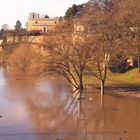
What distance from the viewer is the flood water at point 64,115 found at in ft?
72.4

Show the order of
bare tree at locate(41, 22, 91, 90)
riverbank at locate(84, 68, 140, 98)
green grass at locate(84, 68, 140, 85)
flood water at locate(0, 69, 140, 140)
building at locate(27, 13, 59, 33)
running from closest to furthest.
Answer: flood water at locate(0, 69, 140, 140) → riverbank at locate(84, 68, 140, 98) → bare tree at locate(41, 22, 91, 90) → green grass at locate(84, 68, 140, 85) → building at locate(27, 13, 59, 33)

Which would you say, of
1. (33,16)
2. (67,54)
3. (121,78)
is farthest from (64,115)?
(33,16)

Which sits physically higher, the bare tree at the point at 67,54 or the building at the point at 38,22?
the building at the point at 38,22

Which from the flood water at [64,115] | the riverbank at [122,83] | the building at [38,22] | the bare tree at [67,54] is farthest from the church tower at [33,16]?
the bare tree at [67,54]

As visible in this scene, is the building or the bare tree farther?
the building

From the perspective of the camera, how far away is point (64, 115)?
2753cm

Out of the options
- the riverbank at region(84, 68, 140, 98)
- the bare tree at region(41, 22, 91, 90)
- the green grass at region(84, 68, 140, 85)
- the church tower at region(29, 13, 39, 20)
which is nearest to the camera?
the riverbank at region(84, 68, 140, 98)

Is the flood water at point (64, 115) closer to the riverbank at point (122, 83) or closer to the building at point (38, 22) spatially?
the riverbank at point (122, 83)

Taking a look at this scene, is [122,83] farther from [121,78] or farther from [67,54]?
[67,54]

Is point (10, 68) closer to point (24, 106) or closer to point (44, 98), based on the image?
point (44, 98)

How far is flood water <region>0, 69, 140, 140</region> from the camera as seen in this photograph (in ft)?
72.4

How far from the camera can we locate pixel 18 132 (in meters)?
22.2

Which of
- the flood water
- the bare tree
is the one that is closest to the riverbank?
the flood water

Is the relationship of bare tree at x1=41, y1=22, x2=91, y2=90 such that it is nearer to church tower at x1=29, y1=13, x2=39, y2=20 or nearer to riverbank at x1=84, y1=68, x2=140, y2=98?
riverbank at x1=84, y1=68, x2=140, y2=98
